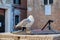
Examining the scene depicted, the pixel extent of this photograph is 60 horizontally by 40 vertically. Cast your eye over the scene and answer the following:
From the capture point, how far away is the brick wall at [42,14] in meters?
13.7

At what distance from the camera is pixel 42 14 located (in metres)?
14.3

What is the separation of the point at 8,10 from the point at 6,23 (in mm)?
881

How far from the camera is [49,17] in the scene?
Answer: 46.1 ft

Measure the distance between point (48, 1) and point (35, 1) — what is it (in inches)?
40.9

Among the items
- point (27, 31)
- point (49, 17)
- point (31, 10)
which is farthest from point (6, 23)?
point (27, 31)

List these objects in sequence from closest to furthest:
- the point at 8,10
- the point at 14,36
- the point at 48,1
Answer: the point at 14,36 < the point at 48,1 < the point at 8,10

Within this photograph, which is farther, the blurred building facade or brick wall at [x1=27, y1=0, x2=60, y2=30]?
the blurred building facade

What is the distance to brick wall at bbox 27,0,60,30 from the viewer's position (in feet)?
44.8

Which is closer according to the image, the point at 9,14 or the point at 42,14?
the point at 42,14

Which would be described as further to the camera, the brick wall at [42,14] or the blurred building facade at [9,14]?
the blurred building facade at [9,14]

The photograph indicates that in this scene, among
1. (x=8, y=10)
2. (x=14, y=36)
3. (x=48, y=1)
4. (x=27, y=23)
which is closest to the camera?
(x=14, y=36)

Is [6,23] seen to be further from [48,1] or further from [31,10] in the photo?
[48,1]

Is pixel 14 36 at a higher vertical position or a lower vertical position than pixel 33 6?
lower

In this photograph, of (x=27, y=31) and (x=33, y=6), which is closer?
(x=27, y=31)
